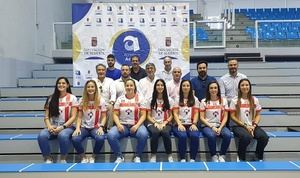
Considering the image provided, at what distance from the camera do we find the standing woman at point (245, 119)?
409 cm

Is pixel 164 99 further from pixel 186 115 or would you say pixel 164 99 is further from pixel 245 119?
pixel 245 119

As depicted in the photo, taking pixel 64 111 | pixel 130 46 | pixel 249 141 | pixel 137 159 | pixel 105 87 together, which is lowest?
pixel 137 159

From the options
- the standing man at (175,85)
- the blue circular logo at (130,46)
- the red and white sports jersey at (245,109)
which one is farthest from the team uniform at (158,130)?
the blue circular logo at (130,46)

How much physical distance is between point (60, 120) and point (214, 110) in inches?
65.9

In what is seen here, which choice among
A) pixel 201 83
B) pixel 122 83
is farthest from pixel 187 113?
pixel 122 83

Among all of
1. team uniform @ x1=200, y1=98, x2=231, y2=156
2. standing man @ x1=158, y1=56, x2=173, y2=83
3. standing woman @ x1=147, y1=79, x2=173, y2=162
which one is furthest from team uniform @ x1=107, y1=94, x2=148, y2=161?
standing man @ x1=158, y1=56, x2=173, y2=83

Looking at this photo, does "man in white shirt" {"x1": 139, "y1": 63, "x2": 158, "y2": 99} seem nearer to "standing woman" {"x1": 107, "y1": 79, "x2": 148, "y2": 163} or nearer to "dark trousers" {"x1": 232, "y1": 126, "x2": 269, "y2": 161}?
"standing woman" {"x1": 107, "y1": 79, "x2": 148, "y2": 163}

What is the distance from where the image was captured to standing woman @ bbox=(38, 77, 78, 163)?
4.07m

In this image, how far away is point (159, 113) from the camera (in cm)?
435

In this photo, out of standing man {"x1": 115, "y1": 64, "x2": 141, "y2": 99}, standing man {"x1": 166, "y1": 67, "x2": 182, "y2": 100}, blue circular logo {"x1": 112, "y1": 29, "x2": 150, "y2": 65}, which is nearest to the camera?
standing man {"x1": 166, "y1": 67, "x2": 182, "y2": 100}

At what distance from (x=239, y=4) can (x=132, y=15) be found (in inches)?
348

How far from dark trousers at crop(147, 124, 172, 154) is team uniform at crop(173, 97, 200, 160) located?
0.35ft

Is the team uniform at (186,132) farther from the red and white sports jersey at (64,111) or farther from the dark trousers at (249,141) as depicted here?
the red and white sports jersey at (64,111)

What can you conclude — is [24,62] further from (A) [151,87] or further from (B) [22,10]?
(A) [151,87]
